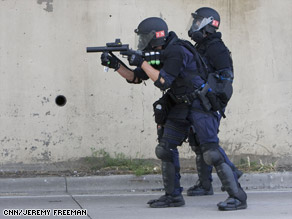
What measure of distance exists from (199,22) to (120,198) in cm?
222

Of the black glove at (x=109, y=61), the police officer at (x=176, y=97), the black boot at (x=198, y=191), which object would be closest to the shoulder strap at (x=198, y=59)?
the police officer at (x=176, y=97)

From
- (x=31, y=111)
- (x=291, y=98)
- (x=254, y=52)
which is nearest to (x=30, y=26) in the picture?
(x=31, y=111)

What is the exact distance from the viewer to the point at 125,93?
9.09 m

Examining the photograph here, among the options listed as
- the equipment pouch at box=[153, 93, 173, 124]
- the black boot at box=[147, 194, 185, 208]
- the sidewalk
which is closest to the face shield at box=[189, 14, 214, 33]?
the equipment pouch at box=[153, 93, 173, 124]

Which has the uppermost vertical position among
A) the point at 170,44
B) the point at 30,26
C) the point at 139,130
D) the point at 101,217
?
the point at 30,26

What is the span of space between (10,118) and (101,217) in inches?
126

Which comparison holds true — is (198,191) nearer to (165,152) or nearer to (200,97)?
(165,152)

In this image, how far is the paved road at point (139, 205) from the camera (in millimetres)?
6199

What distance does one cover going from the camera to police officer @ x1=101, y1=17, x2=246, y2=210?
6148 mm

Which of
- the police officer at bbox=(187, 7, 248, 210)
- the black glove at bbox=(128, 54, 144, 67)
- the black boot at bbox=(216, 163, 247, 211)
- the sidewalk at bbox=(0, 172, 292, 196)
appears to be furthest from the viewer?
the sidewalk at bbox=(0, 172, 292, 196)

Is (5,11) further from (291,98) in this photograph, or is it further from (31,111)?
(291,98)

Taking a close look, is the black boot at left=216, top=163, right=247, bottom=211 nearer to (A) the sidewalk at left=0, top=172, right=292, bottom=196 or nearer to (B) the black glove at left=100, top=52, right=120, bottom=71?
(B) the black glove at left=100, top=52, right=120, bottom=71

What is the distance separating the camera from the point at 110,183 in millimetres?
8188

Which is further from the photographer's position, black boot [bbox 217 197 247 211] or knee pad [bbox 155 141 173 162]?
knee pad [bbox 155 141 173 162]
